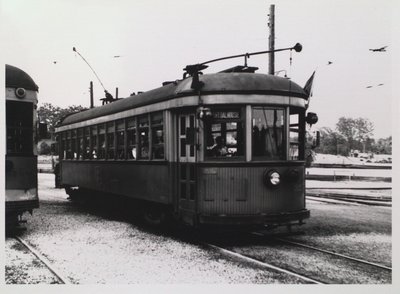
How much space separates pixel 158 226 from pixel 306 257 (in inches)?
123

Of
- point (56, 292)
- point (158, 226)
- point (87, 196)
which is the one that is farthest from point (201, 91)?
point (87, 196)

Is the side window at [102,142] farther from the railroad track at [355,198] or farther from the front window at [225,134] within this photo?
the railroad track at [355,198]

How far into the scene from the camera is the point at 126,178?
9859mm

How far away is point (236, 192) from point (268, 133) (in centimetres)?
105

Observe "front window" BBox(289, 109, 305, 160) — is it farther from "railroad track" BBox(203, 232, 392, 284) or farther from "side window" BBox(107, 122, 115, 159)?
"side window" BBox(107, 122, 115, 159)

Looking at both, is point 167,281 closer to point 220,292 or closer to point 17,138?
point 220,292

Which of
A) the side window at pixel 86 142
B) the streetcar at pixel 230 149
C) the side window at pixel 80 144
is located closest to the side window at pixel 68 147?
the side window at pixel 80 144

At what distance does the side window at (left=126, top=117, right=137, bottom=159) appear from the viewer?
9536mm

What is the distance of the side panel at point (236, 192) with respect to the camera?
24.4 ft

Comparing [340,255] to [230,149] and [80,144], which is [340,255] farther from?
[80,144]

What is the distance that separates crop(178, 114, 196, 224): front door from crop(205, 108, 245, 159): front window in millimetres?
275

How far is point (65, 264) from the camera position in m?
6.80

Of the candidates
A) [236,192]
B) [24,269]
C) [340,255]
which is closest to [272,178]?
[236,192]

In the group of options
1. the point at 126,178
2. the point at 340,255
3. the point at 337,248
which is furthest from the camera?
the point at 126,178
